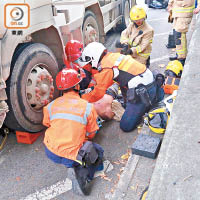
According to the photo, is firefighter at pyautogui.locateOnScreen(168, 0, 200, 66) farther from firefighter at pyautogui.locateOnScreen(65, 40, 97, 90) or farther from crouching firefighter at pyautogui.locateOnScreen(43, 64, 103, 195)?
crouching firefighter at pyautogui.locateOnScreen(43, 64, 103, 195)

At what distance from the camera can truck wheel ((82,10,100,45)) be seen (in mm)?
4846

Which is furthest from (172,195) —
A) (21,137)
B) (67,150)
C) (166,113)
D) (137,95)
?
(21,137)

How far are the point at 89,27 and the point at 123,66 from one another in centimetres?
188

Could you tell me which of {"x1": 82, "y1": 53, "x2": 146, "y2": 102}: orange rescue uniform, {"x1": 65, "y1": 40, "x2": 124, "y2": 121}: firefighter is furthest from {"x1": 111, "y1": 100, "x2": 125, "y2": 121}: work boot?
{"x1": 82, "y1": 53, "x2": 146, "y2": 102}: orange rescue uniform

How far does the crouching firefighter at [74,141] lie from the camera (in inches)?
99.7

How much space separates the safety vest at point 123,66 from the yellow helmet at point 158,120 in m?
0.62

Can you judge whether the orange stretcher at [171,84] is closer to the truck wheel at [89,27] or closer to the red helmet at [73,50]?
the red helmet at [73,50]

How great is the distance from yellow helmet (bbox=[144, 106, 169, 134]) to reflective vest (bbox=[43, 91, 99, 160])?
28.3 inches

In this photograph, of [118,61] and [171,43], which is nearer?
[118,61]

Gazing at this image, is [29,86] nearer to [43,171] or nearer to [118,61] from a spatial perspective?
[43,171]

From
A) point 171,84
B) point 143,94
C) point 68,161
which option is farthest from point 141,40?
point 68,161

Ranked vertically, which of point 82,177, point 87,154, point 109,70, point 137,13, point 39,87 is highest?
point 137,13

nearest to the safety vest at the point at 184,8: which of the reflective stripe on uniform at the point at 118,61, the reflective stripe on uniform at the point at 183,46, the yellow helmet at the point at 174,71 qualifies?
the reflective stripe on uniform at the point at 183,46

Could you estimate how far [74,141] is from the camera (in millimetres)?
2545
